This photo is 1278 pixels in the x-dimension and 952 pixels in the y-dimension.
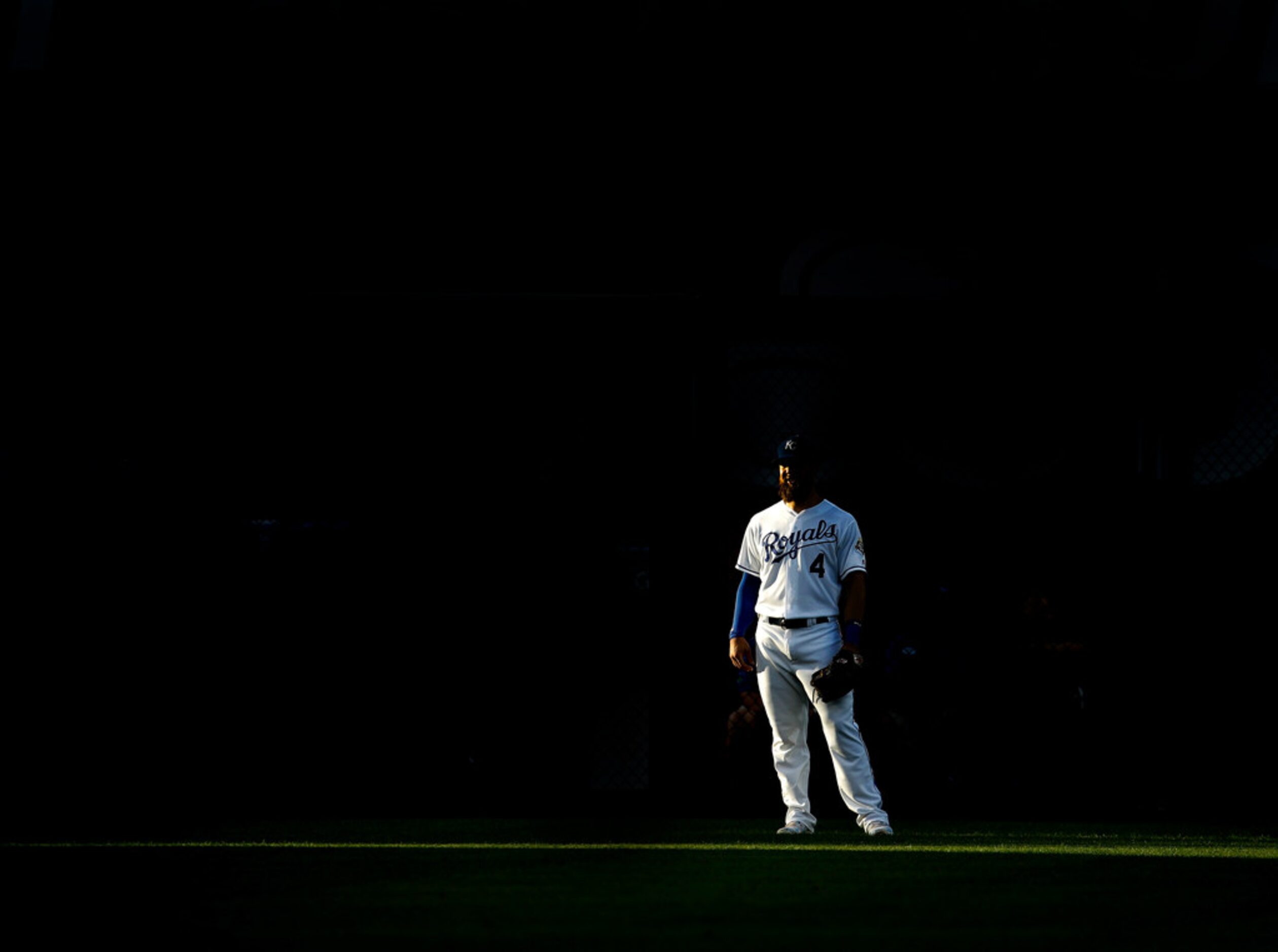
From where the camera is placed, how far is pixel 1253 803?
10375 mm

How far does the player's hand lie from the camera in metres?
8.77

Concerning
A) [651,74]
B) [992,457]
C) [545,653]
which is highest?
[651,74]

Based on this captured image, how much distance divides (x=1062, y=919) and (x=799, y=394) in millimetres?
5086

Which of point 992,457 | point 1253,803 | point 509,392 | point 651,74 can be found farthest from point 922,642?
point 651,74

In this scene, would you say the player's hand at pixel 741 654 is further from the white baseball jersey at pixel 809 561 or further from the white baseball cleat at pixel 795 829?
the white baseball cleat at pixel 795 829

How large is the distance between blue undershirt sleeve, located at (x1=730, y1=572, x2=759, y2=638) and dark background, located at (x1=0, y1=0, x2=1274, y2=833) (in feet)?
4.63

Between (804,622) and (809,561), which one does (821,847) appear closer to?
(804,622)

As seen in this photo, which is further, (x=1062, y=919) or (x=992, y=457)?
(x=992, y=457)

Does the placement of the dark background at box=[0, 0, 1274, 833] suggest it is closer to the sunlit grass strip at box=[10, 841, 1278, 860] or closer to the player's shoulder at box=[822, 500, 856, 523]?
the player's shoulder at box=[822, 500, 856, 523]

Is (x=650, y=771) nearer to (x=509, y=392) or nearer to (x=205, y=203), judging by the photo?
(x=509, y=392)

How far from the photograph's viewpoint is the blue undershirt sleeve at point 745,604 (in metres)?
8.88

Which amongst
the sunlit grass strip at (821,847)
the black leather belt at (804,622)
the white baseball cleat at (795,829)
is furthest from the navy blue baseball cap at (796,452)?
the sunlit grass strip at (821,847)

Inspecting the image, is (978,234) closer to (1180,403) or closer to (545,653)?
(1180,403)

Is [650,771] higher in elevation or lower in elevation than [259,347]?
lower
